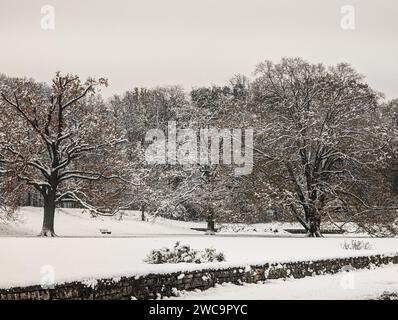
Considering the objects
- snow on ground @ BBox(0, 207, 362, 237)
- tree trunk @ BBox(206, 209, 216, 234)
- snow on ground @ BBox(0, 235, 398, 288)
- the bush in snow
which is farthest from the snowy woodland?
the bush in snow

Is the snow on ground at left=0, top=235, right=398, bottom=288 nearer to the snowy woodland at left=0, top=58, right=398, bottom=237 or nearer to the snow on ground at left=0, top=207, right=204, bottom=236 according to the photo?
the snowy woodland at left=0, top=58, right=398, bottom=237

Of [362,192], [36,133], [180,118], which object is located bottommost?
[362,192]

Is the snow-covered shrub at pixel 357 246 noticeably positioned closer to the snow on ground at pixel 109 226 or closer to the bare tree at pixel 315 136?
the bare tree at pixel 315 136

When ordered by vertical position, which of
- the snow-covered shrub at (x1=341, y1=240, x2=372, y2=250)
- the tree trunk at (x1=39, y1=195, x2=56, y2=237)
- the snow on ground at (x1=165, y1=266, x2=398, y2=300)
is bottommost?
the snow on ground at (x1=165, y1=266, x2=398, y2=300)

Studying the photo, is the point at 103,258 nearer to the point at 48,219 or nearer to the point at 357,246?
the point at 357,246

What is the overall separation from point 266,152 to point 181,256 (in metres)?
18.8

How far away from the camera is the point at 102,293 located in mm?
9438

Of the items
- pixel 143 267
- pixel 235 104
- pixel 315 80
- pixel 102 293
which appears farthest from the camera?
pixel 235 104

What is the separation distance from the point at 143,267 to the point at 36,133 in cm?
1852

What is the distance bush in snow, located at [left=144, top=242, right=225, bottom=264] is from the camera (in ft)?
40.8

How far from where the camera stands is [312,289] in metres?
12.7

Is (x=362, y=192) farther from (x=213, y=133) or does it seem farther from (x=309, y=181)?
(x=213, y=133)

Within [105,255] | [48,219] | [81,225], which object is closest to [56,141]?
[48,219]

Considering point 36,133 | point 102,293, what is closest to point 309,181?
point 36,133
